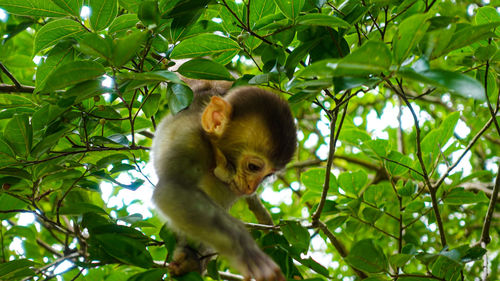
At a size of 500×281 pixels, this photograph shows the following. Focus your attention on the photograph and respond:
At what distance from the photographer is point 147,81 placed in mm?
1796

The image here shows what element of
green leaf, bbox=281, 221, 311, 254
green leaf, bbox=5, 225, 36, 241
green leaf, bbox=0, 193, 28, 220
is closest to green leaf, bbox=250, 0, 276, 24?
green leaf, bbox=281, 221, 311, 254

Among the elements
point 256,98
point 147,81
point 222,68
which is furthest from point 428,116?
point 147,81

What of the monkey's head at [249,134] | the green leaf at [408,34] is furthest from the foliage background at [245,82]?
the monkey's head at [249,134]

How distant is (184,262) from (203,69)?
0.94m

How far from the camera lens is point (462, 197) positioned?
101 inches

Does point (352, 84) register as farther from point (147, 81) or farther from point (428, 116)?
point (428, 116)

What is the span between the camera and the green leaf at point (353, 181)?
2.67 metres

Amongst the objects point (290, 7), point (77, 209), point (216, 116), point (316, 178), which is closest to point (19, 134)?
point (77, 209)

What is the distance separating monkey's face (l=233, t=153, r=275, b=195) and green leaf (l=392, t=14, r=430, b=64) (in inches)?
46.7

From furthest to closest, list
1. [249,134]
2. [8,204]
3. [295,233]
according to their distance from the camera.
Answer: [8,204] < [249,134] < [295,233]

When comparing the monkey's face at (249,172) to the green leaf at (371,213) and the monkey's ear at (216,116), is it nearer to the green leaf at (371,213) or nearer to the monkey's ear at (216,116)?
the monkey's ear at (216,116)

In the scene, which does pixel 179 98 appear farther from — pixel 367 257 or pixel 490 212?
pixel 490 212

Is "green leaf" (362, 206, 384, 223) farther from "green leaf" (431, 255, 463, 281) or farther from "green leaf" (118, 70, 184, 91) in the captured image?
"green leaf" (118, 70, 184, 91)

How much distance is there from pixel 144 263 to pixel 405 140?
13.4ft
